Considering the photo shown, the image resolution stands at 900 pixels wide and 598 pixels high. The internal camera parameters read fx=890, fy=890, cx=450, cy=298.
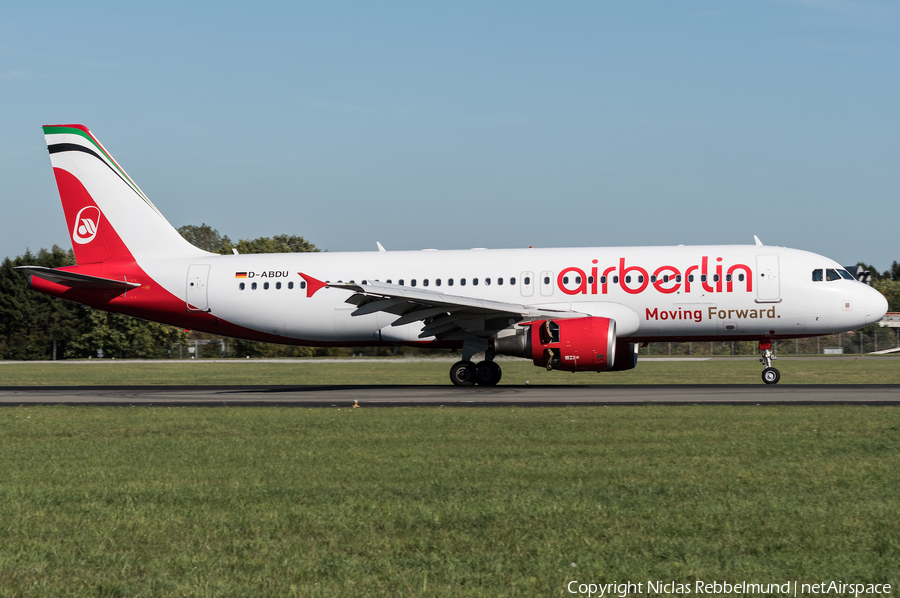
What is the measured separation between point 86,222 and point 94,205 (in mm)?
625

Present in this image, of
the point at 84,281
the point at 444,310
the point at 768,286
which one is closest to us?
the point at 768,286

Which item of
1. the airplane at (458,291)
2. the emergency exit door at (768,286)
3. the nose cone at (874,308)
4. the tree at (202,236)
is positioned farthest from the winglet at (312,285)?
the tree at (202,236)

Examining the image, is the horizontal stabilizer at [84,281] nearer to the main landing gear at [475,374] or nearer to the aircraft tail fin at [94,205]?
the aircraft tail fin at [94,205]

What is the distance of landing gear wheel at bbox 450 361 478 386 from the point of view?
88.6 feet

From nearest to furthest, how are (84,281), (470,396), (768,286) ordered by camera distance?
(470,396) → (768,286) → (84,281)

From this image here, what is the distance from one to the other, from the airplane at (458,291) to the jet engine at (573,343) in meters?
0.04

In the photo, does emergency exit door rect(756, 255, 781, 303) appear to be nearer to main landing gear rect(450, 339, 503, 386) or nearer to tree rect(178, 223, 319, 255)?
main landing gear rect(450, 339, 503, 386)

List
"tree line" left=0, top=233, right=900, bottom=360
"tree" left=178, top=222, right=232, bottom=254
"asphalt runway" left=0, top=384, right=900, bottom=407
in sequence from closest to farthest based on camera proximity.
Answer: "asphalt runway" left=0, top=384, right=900, bottom=407 < "tree line" left=0, top=233, right=900, bottom=360 < "tree" left=178, top=222, right=232, bottom=254

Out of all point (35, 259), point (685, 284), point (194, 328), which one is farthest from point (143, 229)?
point (35, 259)

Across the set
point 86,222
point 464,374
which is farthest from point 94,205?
point 464,374

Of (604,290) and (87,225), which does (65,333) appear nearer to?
(87,225)

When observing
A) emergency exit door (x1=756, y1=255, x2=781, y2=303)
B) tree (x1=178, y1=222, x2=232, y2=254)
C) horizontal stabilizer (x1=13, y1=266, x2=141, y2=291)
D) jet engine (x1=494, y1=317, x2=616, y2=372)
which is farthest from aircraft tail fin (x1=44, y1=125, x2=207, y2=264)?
tree (x1=178, y1=222, x2=232, y2=254)

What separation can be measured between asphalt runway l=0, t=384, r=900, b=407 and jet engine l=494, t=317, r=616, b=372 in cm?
77

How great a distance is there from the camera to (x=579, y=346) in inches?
933
